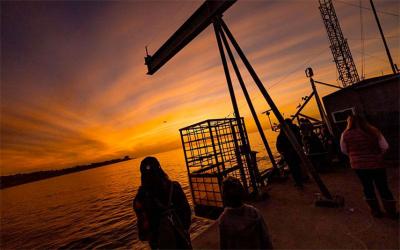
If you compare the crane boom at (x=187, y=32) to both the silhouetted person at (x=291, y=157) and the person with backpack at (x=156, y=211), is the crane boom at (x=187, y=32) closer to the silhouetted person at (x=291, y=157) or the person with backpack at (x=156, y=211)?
the silhouetted person at (x=291, y=157)

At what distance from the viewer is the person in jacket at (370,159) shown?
151 inches

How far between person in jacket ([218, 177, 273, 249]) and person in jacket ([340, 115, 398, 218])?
317 cm

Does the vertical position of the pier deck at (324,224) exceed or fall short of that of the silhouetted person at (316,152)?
it falls short

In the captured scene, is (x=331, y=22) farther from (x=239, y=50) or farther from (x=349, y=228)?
(x=349, y=228)

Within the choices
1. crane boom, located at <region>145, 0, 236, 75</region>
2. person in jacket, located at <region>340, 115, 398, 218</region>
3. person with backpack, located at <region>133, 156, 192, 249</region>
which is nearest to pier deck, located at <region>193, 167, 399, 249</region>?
person in jacket, located at <region>340, 115, 398, 218</region>

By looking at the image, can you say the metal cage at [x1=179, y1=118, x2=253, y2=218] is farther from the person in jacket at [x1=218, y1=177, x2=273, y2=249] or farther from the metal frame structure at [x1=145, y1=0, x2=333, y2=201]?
the person in jacket at [x1=218, y1=177, x2=273, y2=249]

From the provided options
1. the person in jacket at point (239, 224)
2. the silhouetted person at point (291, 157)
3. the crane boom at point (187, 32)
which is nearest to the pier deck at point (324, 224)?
the silhouetted person at point (291, 157)

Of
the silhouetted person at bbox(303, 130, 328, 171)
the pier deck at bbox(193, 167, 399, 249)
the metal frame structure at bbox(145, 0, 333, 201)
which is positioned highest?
the metal frame structure at bbox(145, 0, 333, 201)

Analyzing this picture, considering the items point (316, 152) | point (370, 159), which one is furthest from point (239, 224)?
point (316, 152)

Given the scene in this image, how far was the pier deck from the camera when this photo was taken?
3.50 metres

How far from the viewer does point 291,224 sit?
4477 mm

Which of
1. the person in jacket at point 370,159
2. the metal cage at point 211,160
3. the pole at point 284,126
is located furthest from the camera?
the metal cage at point 211,160

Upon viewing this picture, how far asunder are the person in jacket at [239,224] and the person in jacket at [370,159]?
10.4 ft

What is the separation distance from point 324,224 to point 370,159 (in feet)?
5.40
